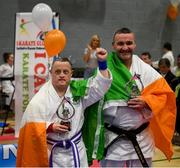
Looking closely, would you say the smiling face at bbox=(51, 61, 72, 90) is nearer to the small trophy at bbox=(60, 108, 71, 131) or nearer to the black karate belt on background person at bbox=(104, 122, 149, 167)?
the small trophy at bbox=(60, 108, 71, 131)

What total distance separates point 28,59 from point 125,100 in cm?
346

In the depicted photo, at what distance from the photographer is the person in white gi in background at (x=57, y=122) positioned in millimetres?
2697

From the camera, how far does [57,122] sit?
2734 mm

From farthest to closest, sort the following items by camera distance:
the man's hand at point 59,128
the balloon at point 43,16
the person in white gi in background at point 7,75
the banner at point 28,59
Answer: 1. the person in white gi in background at point 7,75
2. the banner at point 28,59
3. the balloon at point 43,16
4. the man's hand at point 59,128

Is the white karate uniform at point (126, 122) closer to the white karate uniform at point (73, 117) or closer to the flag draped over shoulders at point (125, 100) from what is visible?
the flag draped over shoulders at point (125, 100)

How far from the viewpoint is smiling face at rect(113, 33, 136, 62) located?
2.87 meters

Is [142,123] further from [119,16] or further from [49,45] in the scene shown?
[119,16]

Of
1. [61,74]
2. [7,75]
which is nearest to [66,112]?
[61,74]

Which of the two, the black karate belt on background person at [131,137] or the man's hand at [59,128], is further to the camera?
the black karate belt on background person at [131,137]

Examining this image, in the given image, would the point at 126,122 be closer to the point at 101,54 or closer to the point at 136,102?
the point at 136,102

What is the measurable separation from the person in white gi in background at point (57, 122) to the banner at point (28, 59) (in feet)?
10.7

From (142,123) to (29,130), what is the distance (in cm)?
81

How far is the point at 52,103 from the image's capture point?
274cm

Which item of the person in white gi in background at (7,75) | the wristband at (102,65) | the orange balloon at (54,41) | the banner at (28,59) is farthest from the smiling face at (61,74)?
the person in white gi in background at (7,75)
